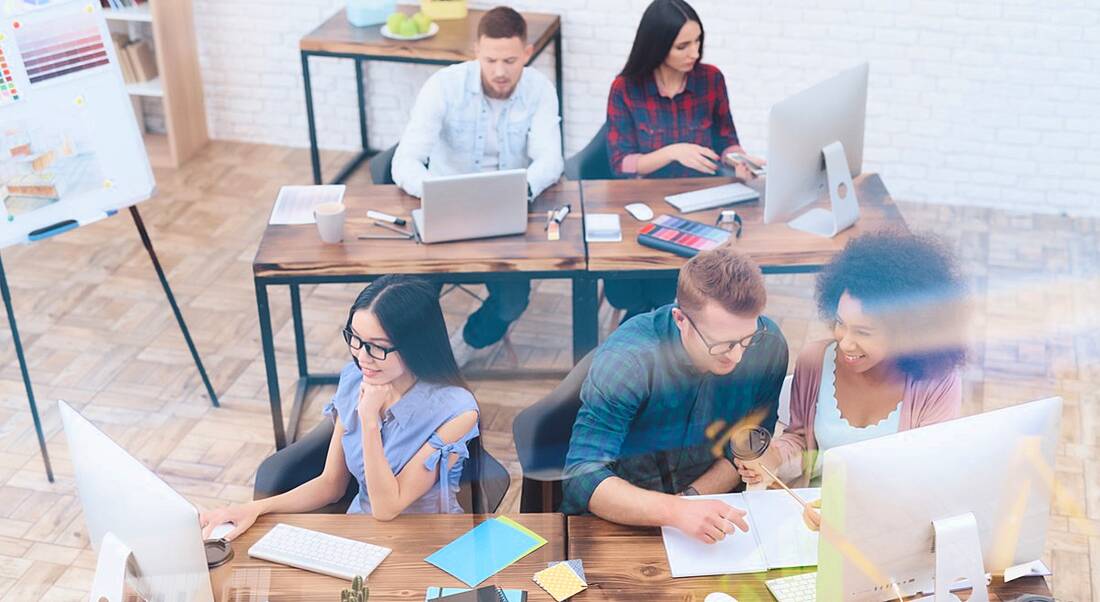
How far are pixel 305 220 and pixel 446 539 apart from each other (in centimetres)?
150

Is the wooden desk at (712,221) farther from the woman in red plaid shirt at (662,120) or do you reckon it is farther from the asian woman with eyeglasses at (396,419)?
the asian woman with eyeglasses at (396,419)

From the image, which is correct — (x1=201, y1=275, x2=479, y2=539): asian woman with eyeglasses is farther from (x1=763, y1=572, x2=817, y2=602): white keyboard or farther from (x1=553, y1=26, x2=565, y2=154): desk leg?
(x1=553, y1=26, x2=565, y2=154): desk leg

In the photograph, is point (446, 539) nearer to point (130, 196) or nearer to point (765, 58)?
point (130, 196)

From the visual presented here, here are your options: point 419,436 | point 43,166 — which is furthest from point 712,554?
point 43,166

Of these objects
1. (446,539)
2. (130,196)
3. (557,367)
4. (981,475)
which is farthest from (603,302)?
(981,475)

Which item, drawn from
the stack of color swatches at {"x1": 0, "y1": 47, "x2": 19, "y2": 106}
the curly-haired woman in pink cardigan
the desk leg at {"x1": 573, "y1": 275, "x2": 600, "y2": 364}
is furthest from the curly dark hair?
the stack of color swatches at {"x1": 0, "y1": 47, "x2": 19, "y2": 106}

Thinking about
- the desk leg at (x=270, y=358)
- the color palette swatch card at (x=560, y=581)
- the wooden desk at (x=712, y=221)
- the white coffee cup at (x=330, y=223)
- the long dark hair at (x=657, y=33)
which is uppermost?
the long dark hair at (x=657, y=33)

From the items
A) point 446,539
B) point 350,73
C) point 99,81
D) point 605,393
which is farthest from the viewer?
point 350,73

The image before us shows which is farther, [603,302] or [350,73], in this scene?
[350,73]

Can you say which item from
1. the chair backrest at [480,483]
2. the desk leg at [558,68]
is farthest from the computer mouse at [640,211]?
the desk leg at [558,68]

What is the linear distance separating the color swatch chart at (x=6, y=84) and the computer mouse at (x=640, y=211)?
178 cm

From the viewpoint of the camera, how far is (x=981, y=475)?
1.88 metres

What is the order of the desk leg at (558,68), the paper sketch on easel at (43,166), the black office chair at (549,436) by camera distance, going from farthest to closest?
the desk leg at (558,68) → the paper sketch on easel at (43,166) → the black office chair at (549,436)

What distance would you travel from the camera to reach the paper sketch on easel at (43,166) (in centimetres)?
327
